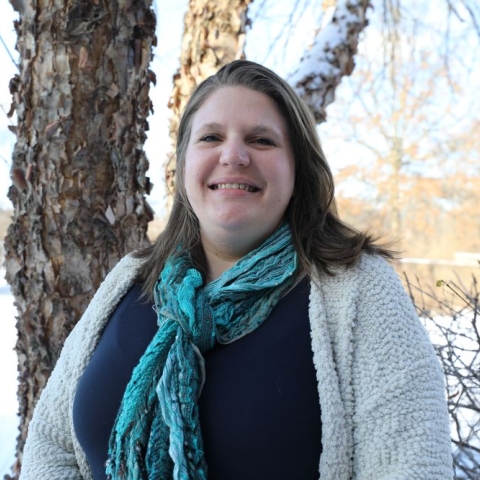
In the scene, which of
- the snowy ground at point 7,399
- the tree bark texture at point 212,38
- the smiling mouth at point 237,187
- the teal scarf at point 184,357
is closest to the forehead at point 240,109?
the smiling mouth at point 237,187

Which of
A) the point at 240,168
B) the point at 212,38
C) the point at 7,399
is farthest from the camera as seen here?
the point at 7,399

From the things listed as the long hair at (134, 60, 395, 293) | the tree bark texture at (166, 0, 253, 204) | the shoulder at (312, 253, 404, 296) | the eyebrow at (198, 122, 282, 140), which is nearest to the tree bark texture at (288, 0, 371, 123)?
the tree bark texture at (166, 0, 253, 204)

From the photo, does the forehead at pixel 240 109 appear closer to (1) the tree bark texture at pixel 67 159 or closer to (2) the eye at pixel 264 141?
(2) the eye at pixel 264 141

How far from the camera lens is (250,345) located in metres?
1.43

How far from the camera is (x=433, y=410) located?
50.4 inches

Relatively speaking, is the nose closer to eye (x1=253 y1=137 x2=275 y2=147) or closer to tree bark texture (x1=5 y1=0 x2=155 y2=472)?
eye (x1=253 y1=137 x2=275 y2=147)

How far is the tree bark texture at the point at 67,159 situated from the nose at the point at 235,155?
2.83ft

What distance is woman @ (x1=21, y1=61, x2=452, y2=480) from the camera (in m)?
1.30

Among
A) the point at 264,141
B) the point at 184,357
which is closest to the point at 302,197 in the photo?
the point at 264,141

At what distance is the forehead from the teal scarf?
34 centimetres

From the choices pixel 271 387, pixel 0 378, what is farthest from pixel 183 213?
pixel 0 378

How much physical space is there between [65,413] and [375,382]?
0.94 meters

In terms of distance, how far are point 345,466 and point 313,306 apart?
39cm

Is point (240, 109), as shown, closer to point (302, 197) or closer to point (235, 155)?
point (235, 155)
